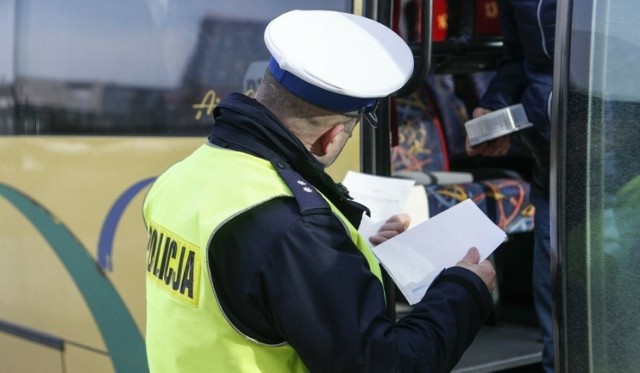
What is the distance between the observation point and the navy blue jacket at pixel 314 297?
1579 mm

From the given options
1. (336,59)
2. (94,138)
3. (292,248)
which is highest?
(336,59)

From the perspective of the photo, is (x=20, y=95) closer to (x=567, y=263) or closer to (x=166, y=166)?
(x=166, y=166)

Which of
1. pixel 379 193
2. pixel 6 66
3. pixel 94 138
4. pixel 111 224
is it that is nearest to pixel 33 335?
pixel 111 224

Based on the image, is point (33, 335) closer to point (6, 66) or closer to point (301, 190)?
point (6, 66)

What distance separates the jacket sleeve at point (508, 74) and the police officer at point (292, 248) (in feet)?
4.97

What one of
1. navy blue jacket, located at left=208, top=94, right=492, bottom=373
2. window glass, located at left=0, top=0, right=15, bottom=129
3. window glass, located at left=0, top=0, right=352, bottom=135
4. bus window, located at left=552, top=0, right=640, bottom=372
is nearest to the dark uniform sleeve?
navy blue jacket, located at left=208, top=94, right=492, bottom=373

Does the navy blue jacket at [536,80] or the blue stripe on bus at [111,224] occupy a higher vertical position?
the navy blue jacket at [536,80]

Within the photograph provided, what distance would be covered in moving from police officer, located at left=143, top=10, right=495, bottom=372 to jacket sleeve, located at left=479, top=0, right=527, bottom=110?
59.7 inches

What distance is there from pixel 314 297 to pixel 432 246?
1.34 ft

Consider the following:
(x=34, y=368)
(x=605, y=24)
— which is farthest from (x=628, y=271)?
(x=34, y=368)

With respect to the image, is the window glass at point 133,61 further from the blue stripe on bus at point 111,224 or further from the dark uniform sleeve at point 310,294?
the dark uniform sleeve at point 310,294

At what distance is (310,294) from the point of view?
1579mm

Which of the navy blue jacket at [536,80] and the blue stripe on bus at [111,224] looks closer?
the navy blue jacket at [536,80]

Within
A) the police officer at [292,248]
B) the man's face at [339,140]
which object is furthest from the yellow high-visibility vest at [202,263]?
the man's face at [339,140]
